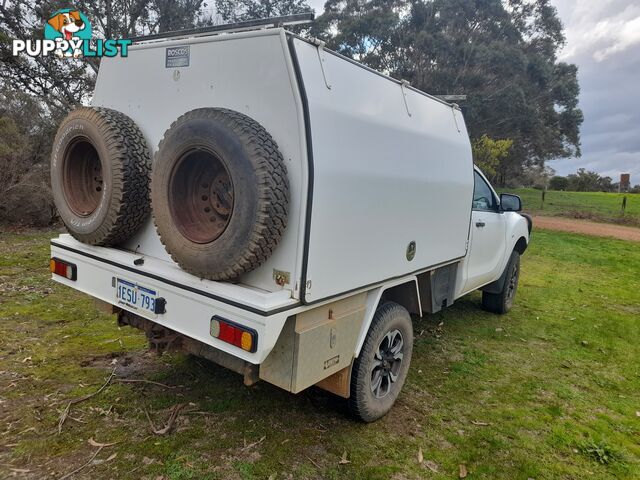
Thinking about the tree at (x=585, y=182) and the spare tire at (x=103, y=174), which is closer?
the spare tire at (x=103, y=174)

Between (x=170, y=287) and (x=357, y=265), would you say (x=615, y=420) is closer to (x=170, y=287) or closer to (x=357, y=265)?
(x=357, y=265)

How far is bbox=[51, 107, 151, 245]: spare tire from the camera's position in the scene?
2807 mm

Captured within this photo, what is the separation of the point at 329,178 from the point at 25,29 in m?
14.9

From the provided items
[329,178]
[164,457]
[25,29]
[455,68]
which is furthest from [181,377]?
[455,68]

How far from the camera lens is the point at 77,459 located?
8.63 feet

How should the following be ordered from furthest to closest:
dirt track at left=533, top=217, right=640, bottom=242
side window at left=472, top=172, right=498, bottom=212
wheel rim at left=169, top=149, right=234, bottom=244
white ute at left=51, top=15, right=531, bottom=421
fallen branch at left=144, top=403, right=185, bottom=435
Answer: dirt track at left=533, top=217, right=640, bottom=242 < side window at left=472, top=172, right=498, bottom=212 < fallen branch at left=144, top=403, right=185, bottom=435 < wheel rim at left=169, top=149, right=234, bottom=244 < white ute at left=51, top=15, right=531, bottom=421

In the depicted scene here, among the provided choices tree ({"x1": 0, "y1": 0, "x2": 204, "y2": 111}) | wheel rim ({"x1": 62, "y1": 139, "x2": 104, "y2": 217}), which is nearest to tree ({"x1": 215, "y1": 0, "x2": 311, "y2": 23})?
tree ({"x1": 0, "y1": 0, "x2": 204, "y2": 111})

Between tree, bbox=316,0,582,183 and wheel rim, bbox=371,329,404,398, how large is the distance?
20.6 m

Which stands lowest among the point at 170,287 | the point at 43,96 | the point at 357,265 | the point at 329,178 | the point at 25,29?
the point at 170,287

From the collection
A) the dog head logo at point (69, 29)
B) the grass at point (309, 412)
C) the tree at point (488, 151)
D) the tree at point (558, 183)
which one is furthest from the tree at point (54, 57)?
the tree at point (558, 183)

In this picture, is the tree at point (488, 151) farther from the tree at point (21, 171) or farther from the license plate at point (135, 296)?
the license plate at point (135, 296)

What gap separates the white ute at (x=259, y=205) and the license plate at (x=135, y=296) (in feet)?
0.04

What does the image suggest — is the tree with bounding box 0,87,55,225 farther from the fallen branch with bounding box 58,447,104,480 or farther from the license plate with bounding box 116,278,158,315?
the fallen branch with bounding box 58,447,104,480

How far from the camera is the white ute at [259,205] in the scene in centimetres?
233
